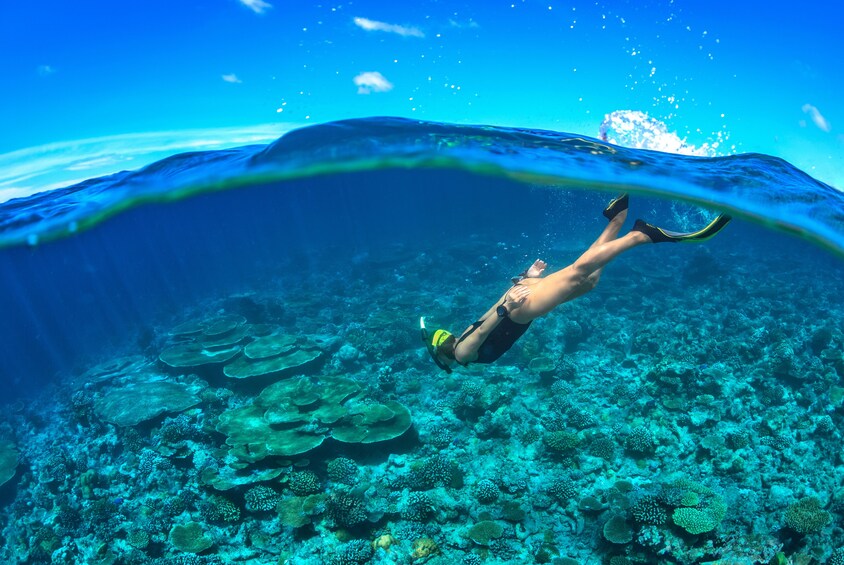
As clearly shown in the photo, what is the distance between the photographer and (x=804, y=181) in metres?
10.1

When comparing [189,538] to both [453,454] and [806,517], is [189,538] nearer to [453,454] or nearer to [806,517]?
[453,454]

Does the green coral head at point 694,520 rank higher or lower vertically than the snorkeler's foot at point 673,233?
lower

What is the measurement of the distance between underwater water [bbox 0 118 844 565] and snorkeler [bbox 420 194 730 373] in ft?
10.7

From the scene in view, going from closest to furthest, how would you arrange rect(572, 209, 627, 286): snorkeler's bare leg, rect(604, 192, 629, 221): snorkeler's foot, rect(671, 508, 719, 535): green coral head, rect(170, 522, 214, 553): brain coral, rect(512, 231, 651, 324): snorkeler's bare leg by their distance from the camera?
rect(512, 231, 651, 324): snorkeler's bare leg < rect(572, 209, 627, 286): snorkeler's bare leg < rect(604, 192, 629, 221): snorkeler's foot < rect(671, 508, 719, 535): green coral head < rect(170, 522, 214, 553): brain coral

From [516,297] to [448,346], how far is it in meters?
1.19

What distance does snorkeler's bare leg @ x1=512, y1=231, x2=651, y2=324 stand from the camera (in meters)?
4.30

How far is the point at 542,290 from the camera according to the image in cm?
463

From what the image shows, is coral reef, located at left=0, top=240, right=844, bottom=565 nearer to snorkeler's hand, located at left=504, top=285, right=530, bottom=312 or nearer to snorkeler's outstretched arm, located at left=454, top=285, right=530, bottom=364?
snorkeler's outstretched arm, located at left=454, top=285, right=530, bottom=364

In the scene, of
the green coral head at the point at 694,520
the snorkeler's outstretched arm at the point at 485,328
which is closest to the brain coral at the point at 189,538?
the snorkeler's outstretched arm at the point at 485,328

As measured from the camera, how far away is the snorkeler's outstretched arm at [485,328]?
15.8 ft

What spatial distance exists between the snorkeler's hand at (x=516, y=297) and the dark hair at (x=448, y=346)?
0.93m

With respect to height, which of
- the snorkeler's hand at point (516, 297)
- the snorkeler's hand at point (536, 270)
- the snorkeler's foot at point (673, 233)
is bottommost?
the snorkeler's hand at point (516, 297)

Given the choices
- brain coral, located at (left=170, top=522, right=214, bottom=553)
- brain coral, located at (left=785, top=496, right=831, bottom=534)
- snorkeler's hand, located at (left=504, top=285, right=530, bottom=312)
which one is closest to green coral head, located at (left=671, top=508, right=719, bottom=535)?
brain coral, located at (left=785, top=496, right=831, bottom=534)

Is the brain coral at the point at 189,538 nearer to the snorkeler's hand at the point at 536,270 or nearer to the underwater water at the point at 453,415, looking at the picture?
the underwater water at the point at 453,415
